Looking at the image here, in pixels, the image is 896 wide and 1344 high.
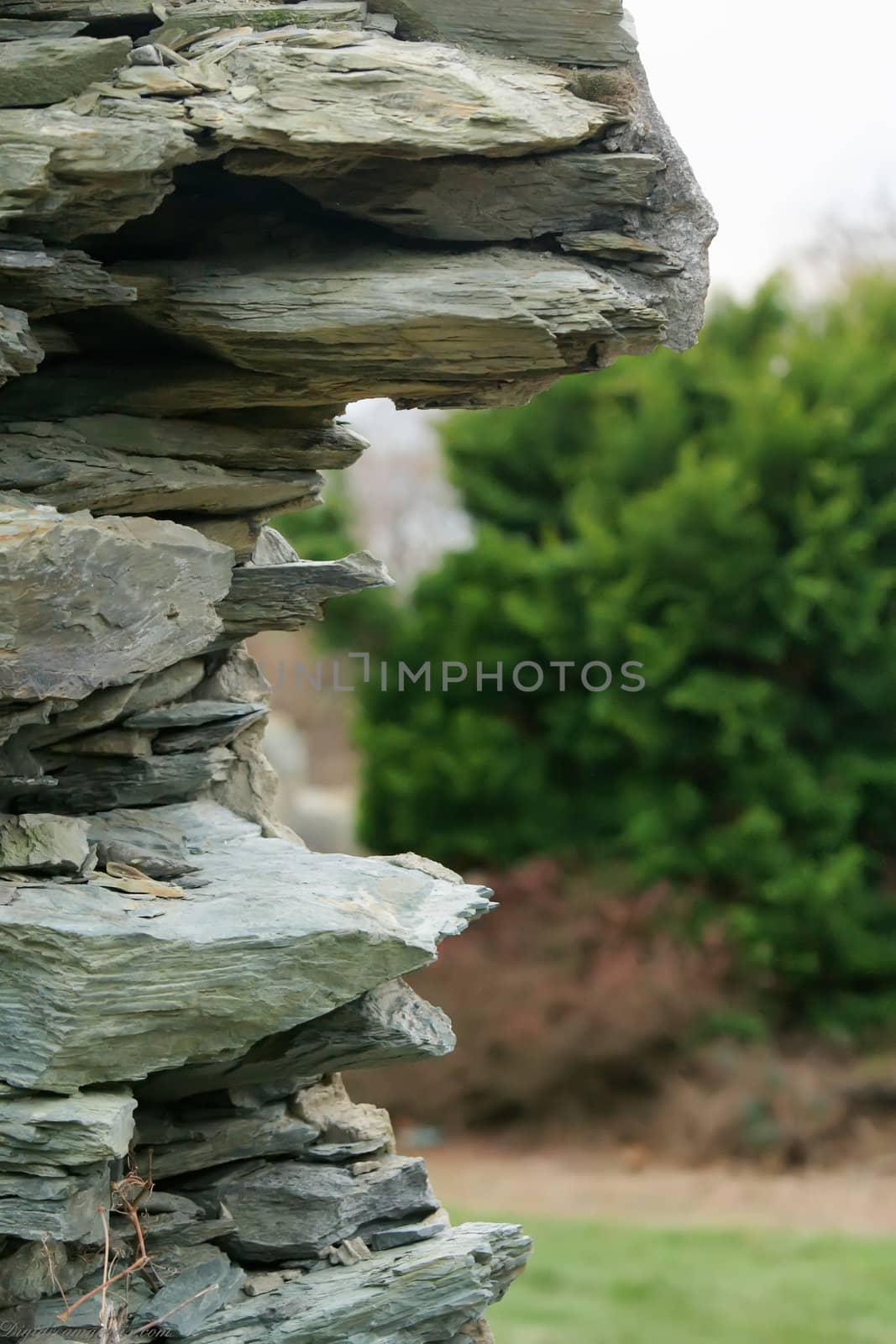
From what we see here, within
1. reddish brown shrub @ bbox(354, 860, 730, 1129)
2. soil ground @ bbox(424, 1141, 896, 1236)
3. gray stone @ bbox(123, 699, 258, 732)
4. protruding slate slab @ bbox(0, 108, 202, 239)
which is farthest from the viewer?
reddish brown shrub @ bbox(354, 860, 730, 1129)

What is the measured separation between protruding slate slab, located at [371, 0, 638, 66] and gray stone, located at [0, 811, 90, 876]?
8.27ft

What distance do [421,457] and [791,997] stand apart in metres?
16.2

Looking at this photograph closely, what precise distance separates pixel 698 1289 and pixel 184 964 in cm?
694

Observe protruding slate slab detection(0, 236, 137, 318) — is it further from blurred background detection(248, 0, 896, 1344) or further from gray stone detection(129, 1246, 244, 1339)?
blurred background detection(248, 0, 896, 1344)

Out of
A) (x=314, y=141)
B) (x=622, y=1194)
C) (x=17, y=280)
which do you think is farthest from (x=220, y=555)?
(x=622, y=1194)

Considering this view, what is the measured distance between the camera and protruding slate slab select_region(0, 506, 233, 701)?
3619 mm

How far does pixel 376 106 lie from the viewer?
12.3 ft

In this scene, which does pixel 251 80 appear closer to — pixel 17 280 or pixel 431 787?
pixel 17 280

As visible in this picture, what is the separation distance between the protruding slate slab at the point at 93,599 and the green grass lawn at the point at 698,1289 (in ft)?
20.4

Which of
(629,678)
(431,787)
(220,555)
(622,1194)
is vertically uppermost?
(220,555)

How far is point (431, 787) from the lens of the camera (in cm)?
1356

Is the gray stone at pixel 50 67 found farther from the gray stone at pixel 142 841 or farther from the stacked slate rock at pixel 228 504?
the gray stone at pixel 142 841

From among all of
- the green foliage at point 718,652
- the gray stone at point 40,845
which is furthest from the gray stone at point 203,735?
the green foliage at point 718,652

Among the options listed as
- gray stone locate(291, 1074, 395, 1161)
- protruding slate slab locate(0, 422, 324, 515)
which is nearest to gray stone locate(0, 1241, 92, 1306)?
gray stone locate(291, 1074, 395, 1161)
